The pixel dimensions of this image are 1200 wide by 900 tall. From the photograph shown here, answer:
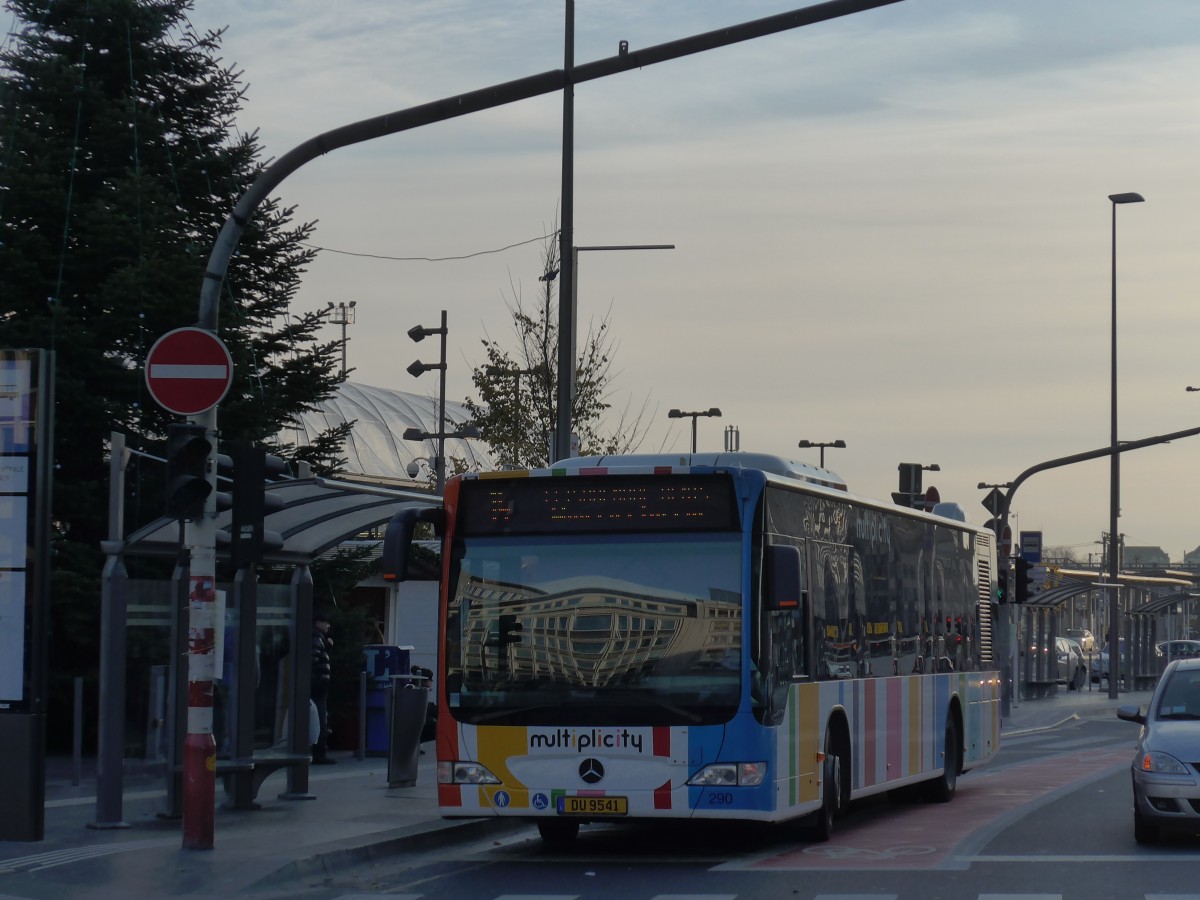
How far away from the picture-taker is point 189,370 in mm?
13352

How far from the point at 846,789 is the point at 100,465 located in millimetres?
13489

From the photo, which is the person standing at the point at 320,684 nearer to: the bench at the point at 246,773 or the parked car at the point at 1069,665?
the bench at the point at 246,773

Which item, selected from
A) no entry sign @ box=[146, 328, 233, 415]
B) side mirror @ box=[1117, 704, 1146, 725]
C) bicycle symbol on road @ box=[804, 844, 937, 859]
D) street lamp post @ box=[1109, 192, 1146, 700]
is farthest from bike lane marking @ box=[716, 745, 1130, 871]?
street lamp post @ box=[1109, 192, 1146, 700]

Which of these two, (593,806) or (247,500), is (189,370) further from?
(593,806)

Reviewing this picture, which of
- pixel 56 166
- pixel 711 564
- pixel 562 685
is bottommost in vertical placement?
pixel 562 685

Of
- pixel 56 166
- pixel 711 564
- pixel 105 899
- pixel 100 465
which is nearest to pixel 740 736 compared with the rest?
pixel 711 564

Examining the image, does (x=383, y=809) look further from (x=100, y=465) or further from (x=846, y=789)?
(x=100, y=465)

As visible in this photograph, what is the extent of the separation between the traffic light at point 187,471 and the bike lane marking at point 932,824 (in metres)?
4.57

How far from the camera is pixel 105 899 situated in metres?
11.6

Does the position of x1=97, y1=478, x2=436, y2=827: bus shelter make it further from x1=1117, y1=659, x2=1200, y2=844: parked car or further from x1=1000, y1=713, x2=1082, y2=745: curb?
x1=1000, y1=713, x2=1082, y2=745: curb

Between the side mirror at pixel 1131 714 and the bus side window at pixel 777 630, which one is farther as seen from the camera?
the side mirror at pixel 1131 714

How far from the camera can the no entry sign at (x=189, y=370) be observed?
1330 cm

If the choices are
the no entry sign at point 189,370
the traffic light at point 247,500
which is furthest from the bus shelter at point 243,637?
the no entry sign at point 189,370

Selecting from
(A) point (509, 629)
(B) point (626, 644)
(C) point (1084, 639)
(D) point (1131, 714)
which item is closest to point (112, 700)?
(A) point (509, 629)
